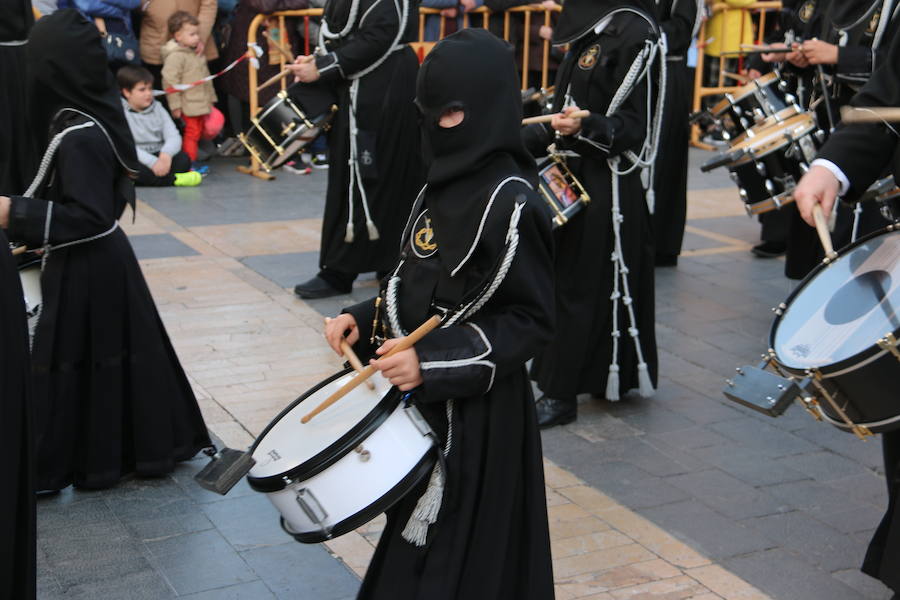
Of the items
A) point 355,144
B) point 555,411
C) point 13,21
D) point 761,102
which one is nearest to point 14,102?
point 13,21

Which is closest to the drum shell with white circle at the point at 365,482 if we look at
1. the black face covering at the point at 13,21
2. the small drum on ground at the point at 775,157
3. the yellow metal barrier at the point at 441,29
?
the black face covering at the point at 13,21

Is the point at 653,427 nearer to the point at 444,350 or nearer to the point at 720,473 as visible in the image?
the point at 720,473

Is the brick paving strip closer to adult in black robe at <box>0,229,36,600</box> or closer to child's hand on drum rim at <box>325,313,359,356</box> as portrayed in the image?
child's hand on drum rim at <box>325,313,359,356</box>

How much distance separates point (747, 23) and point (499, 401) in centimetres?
1103

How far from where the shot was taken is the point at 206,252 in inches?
324

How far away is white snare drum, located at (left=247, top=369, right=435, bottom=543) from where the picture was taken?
2744mm

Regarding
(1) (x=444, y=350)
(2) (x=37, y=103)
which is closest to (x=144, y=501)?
(2) (x=37, y=103)

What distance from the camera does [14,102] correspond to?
18.8 feet

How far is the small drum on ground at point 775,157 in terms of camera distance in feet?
20.5

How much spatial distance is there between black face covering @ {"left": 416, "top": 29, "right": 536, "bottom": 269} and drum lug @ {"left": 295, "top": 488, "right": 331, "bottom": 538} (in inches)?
25.9

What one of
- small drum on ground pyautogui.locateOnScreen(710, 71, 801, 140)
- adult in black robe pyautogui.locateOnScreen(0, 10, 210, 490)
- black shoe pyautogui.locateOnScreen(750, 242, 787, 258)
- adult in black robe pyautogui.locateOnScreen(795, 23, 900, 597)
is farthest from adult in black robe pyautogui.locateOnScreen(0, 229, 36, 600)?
black shoe pyautogui.locateOnScreen(750, 242, 787, 258)

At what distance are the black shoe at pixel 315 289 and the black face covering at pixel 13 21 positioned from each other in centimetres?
222

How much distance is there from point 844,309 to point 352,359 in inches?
56.0

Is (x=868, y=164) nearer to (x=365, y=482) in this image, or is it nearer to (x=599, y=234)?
(x=599, y=234)
